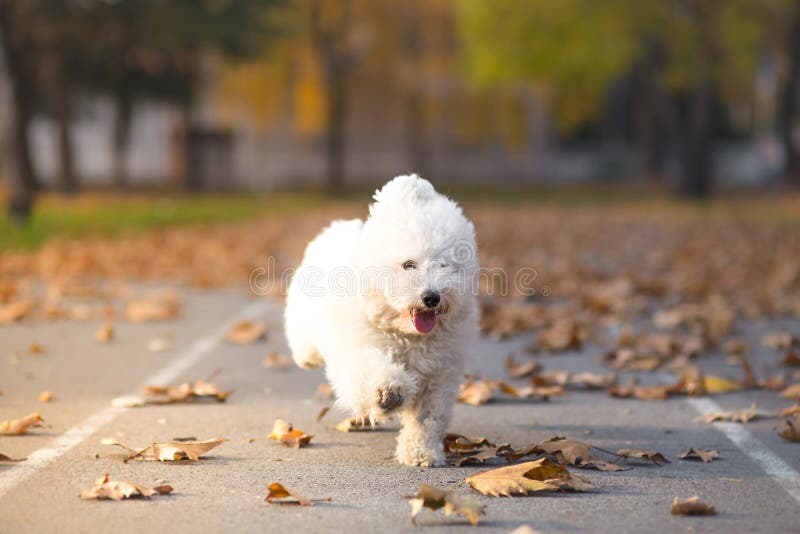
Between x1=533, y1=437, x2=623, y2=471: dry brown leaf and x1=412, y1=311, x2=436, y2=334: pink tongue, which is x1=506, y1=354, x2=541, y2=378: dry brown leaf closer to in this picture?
x1=533, y1=437, x2=623, y2=471: dry brown leaf

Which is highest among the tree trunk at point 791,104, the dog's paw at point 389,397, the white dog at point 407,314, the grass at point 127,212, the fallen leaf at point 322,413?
the tree trunk at point 791,104

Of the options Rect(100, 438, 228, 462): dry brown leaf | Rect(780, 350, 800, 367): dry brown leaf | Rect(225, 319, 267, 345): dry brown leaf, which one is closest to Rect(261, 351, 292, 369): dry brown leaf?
Rect(225, 319, 267, 345): dry brown leaf

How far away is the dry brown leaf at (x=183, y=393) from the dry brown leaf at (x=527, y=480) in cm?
255

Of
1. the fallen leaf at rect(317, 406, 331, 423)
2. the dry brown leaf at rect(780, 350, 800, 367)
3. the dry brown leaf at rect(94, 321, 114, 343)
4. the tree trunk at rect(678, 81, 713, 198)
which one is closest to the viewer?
the fallen leaf at rect(317, 406, 331, 423)

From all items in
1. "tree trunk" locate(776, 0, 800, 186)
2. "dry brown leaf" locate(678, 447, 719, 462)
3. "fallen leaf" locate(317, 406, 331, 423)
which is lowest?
"fallen leaf" locate(317, 406, 331, 423)

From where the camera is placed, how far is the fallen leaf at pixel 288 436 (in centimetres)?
625

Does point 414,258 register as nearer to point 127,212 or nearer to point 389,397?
point 389,397

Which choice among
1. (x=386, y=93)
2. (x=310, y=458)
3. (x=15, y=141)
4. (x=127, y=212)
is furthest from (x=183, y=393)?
(x=386, y=93)

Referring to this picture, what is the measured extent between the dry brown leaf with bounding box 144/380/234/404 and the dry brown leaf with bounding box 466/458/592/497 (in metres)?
2.55

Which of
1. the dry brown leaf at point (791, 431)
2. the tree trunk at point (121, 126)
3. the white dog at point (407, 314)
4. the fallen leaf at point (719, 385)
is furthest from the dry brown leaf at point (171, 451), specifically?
the tree trunk at point (121, 126)

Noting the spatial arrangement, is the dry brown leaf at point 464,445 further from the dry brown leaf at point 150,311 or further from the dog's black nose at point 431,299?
the dry brown leaf at point 150,311

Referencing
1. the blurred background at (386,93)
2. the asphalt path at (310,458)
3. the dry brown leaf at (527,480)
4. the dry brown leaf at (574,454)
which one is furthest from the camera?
the blurred background at (386,93)

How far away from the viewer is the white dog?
552 cm

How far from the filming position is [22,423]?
645cm
